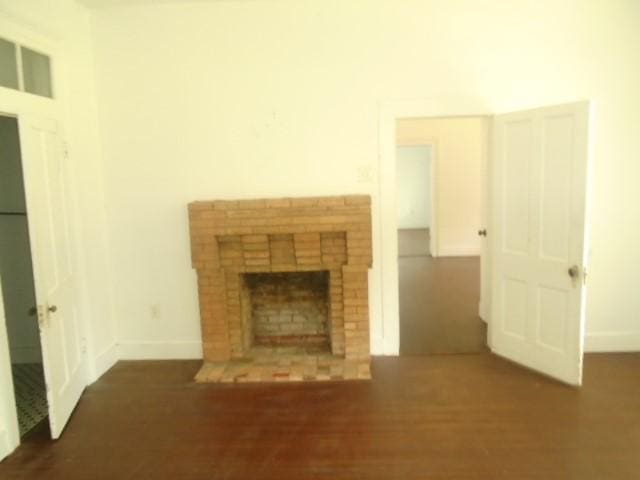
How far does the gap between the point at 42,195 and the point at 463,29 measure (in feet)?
11.1

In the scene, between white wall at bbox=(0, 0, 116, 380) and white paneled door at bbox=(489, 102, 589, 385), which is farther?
white wall at bbox=(0, 0, 116, 380)

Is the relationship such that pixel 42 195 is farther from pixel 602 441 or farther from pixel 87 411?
pixel 602 441

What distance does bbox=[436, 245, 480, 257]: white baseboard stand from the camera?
28.6 ft

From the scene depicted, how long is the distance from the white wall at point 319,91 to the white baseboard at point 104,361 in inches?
31.9

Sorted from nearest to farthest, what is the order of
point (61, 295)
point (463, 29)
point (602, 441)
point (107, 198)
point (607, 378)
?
point (602, 441), point (61, 295), point (607, 378), point (463, 29), point (107, 198)

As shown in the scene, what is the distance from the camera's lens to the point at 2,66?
2914mm

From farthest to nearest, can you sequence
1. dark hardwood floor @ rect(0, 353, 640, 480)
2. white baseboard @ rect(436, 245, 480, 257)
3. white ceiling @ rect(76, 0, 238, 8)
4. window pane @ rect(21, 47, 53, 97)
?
white baseboard @ rect(436, 245, 480, 257), white ceiling @ rect(76, 0, 238, 8), window pane @ rect(21, 47, 53, 97), dark hardwood floor @ rect(0, 353, 640, 480)

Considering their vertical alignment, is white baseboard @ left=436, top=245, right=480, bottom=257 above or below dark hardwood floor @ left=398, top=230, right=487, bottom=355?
above

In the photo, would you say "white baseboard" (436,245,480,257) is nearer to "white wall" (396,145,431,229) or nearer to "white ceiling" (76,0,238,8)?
"white wall" (396,145,431,229)

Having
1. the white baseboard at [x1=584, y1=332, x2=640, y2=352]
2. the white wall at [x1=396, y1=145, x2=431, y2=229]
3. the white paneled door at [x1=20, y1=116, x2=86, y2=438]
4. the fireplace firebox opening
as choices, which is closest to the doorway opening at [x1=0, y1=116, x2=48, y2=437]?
the white paneled door at [x1=20, y1=116, x2=86, y2=438]

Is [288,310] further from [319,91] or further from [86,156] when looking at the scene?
[86,156]

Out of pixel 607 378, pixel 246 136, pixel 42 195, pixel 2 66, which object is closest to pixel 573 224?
pixel 607 378

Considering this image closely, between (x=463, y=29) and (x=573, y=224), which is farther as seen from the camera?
(x=463, y=29)

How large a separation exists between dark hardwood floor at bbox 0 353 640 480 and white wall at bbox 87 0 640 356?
2.92ft
